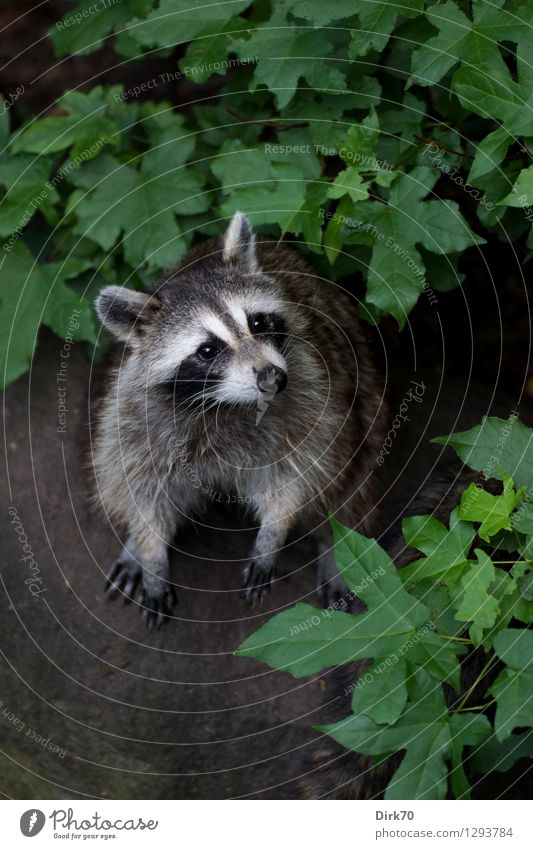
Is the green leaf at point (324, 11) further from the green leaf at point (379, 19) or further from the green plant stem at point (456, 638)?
the green plant stem at point (456, 638)

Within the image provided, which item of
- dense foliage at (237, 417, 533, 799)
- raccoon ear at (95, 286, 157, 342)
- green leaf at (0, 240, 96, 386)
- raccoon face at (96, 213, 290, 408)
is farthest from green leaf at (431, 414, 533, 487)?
green leaf at (0, 240, 96, 386)

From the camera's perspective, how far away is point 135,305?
322cm

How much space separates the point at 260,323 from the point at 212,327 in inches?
6.7

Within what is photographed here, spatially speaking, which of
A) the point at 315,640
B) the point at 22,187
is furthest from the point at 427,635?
the point at 22,187

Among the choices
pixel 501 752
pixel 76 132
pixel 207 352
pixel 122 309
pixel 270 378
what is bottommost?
pixel 501 752

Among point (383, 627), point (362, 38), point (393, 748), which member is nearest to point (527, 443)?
point (383, 627)

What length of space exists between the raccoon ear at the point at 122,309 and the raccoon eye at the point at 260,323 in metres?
0.35

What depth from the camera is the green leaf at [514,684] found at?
2.55 meters

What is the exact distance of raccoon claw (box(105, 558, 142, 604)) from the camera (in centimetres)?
365

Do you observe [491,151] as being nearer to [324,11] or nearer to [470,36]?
[470,36]

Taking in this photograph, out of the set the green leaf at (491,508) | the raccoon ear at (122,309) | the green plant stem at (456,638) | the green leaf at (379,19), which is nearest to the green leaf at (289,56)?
the green leaf at (379,19)

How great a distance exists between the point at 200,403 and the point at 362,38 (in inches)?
52.2

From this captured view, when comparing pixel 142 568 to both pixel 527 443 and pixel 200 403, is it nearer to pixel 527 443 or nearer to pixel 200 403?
pixel 200 403

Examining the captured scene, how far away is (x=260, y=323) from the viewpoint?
318 cm
